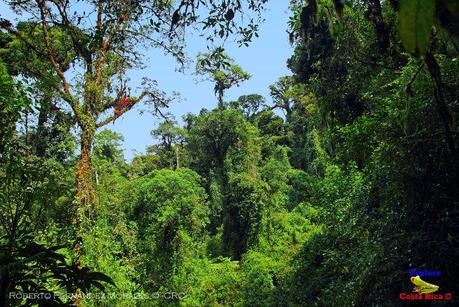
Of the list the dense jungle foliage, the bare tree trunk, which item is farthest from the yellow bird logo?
the bare tree trunk

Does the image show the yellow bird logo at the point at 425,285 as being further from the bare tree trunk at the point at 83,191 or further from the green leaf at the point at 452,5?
the bare tree trunk at the point at 83,191

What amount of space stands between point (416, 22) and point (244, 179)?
17.5 meters

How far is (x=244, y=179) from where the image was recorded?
1783 cm

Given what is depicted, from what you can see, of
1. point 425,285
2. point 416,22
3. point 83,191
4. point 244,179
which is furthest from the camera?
point 244,179

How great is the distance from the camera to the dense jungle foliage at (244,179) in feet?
8.03

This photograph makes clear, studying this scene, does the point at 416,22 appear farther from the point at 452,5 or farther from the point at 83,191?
the point at 83,191

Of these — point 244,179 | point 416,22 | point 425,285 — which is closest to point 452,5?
point 416,22

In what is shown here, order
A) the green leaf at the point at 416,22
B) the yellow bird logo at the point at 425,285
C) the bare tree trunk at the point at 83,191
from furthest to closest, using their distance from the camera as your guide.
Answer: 1. the bare tree trunk at the point at 83,191
2. the yellow bird logo at the point at 425,285
3. the green leaf at the point at 416,22

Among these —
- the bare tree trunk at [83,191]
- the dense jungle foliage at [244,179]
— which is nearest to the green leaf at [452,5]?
the dense jungle foliage at [244,179]

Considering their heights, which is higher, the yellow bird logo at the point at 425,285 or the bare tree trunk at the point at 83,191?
the bare tree trunk at the point at 83,191

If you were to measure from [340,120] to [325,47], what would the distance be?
1650 millimetres

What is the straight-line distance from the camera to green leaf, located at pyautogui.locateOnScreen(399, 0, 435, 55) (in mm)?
391

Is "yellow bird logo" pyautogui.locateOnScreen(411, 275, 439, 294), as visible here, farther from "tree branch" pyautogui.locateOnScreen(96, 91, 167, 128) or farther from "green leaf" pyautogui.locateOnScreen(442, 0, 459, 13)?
"tree branch" pyautogui.locateOnScreen(96, 91, 167, 128)

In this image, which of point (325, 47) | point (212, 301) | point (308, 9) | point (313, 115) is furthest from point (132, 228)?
point (308, 9)
